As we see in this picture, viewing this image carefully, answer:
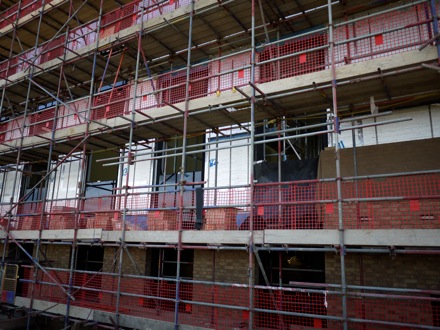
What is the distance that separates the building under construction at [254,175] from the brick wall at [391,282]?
0.09ft

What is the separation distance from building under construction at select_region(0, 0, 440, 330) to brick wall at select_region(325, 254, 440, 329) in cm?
3

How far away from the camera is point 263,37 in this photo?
1250 centimetres

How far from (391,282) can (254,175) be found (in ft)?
14.7

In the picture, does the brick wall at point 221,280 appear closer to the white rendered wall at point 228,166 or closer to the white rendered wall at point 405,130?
the white rendered wall at point 228,166

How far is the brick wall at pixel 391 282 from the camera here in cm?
754

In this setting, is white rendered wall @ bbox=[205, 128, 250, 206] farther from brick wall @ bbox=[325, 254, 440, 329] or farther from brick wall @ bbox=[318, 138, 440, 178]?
brick wall @ bbox=[325, 254, 440, 329]

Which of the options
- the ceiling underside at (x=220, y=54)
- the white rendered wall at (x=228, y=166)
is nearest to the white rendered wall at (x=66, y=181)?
the ceiling underside at (x=220, y=54)

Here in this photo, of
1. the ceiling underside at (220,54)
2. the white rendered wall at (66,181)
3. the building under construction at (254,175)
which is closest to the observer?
the building under construction at (254,175)

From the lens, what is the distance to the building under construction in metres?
7.81

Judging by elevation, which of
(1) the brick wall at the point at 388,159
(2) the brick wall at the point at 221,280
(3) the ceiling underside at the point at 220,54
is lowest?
Answer: (2) the brick wall at the point at 221,280

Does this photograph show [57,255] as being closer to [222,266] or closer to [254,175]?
[222,266]

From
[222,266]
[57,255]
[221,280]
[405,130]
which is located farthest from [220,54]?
[57,255]

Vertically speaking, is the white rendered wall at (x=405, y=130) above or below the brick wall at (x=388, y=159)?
above

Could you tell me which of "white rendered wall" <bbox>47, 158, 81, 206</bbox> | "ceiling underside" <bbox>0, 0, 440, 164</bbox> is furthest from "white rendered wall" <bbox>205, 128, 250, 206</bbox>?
"white rendered wall" <bbox>47, 158, 81, 206</bbox>
